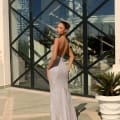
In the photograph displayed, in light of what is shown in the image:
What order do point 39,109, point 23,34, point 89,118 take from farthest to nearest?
point 23,34 → point 39,109 → point 89,118

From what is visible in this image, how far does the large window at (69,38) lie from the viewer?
10.8 metres

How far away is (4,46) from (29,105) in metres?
3.22

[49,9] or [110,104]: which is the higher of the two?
[49,9]

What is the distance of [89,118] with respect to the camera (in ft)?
28.1

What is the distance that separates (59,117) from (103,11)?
3.96 meters

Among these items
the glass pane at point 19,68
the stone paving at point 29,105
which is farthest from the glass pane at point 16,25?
the stone paving at point 29,105

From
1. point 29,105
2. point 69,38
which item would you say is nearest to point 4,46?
point 69,38

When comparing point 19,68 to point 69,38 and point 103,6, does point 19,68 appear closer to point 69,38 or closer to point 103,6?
point 69,38

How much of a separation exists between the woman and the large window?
3.30 metres

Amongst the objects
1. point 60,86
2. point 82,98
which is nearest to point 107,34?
point 82,98

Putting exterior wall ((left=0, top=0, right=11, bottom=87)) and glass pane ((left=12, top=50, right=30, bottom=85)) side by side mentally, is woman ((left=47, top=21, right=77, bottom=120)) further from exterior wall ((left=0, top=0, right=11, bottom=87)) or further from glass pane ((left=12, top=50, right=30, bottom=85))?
exterior wall ((left=0, top=0, right=11, bottom=87))

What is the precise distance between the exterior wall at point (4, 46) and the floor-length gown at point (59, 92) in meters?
5.64

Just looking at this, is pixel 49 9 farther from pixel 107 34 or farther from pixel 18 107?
pixel 18 107

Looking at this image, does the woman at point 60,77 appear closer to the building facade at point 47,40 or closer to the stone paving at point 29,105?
the stone paving at point 29,105
